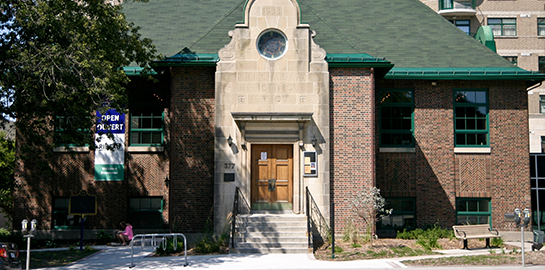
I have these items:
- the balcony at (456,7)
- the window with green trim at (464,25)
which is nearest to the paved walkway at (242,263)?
the balcony at (456,7)

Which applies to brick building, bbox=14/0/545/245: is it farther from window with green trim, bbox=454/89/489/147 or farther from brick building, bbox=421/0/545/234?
brick building, bbox=421/0/545/234

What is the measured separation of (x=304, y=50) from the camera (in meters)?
16.1

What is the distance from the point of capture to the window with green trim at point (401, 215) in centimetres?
1783

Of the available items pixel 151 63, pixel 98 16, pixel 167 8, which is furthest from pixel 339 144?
pixel 167 8

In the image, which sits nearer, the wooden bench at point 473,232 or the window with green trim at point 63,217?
the wooden bench at point 473,232

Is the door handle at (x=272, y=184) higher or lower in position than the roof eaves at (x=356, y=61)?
lower

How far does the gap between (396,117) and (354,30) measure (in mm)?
4713

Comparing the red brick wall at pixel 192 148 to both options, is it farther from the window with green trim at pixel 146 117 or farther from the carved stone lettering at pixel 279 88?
the carved stone lettering at pixel 279 88

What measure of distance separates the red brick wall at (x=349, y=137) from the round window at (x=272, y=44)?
6.39ft

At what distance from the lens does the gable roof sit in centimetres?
1803

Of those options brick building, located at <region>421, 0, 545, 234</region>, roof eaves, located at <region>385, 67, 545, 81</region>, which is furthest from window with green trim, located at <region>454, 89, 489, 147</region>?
brick building, located at <region>421, 0, 545, 234</region>

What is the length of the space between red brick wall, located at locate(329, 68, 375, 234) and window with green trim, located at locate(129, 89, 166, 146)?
673cm

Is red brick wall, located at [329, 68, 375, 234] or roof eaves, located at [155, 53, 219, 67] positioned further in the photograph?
roof eaves, located at [155, 53, 219, 67]

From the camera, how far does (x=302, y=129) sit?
52.6ft
